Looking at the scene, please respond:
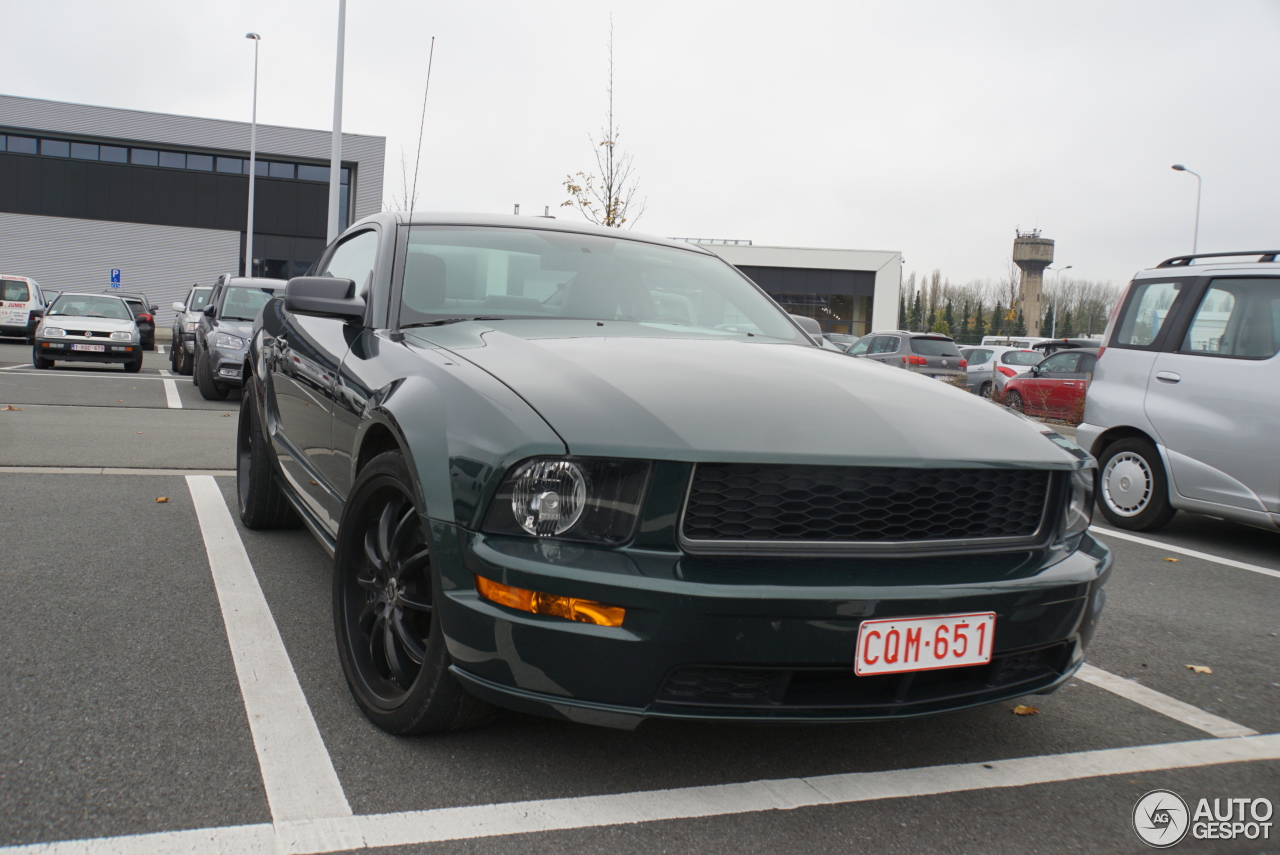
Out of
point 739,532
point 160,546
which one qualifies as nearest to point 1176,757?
point 739,532

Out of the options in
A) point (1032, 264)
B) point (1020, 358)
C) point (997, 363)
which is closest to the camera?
point (997, 363)

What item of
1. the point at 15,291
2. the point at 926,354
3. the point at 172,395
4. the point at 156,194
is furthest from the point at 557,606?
the point at 156,194

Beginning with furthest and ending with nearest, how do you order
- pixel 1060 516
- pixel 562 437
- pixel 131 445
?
pixel 131 445
pixel 1060 516
pixel 562 437

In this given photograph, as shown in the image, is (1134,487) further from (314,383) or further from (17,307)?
(17,307)

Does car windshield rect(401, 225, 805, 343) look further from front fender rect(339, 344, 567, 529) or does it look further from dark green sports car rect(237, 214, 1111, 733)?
front fender rect(339, 344, 567, 529)

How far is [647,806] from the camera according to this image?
7.66ft

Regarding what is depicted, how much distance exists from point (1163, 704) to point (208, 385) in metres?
11.8

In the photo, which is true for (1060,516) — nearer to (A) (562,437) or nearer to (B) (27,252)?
(A) (562,437)

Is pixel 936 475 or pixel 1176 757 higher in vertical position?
pixel 936 475

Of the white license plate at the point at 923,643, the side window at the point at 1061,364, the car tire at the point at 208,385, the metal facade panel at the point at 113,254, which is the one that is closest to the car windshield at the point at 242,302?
the car tire at the point at 208,385

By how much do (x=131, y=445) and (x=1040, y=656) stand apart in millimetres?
7365

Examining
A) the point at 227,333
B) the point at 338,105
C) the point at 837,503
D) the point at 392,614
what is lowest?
the point at 392,614

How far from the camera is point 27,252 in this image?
40125 mm

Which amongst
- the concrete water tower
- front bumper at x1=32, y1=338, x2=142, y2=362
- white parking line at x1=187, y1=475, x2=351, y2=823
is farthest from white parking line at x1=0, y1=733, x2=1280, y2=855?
the concrete water tower
